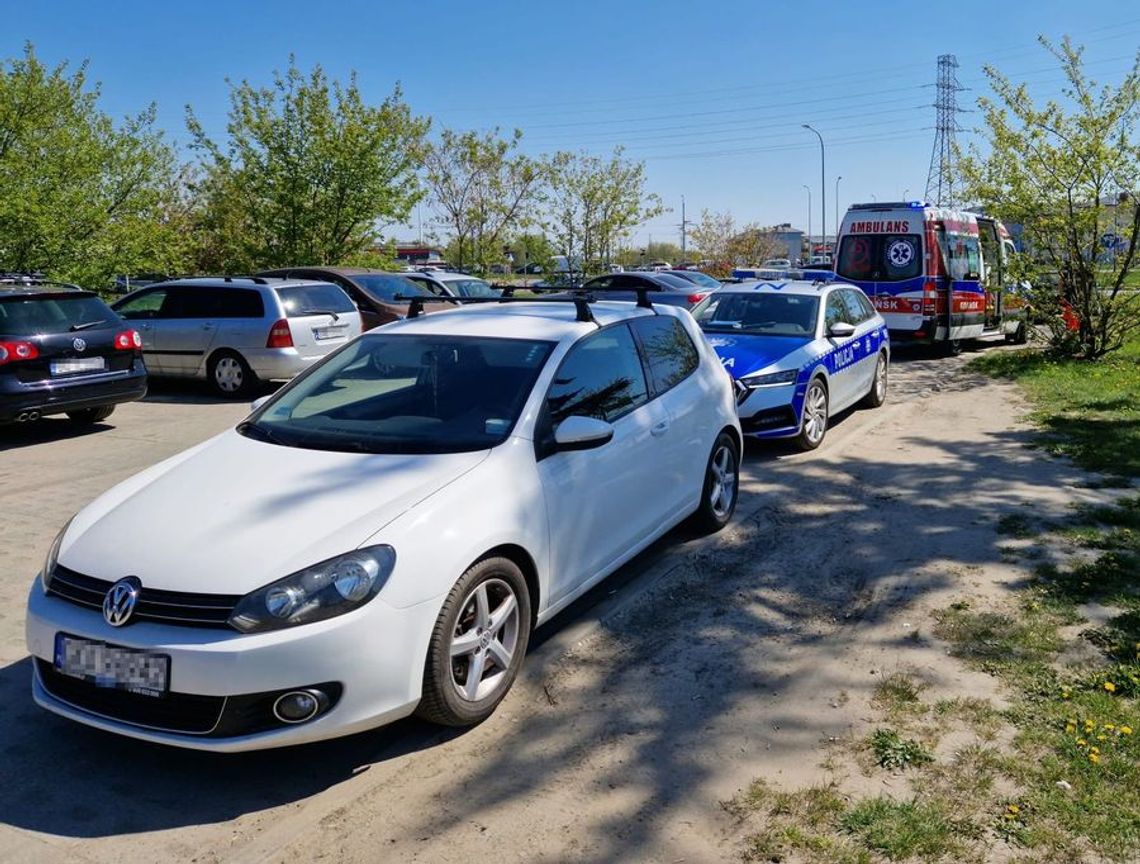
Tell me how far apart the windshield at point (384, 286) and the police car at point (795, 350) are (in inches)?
265

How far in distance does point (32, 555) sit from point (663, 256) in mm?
88240

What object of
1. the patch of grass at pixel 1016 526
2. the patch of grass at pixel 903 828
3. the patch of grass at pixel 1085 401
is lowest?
the patch of grass at pixel 903 828

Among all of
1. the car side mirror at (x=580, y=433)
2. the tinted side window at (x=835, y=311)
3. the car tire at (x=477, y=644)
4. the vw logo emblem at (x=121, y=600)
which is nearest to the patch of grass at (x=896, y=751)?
Answer: the car tire at (x=477, y=644)

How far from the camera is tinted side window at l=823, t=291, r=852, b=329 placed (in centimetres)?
988

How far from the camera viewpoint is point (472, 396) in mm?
4562

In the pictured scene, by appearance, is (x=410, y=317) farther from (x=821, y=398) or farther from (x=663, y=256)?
(x=663, y=256)

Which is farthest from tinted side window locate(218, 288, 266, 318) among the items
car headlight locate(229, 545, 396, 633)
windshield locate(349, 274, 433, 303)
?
car headlight locate(229, 545, 396, 633)

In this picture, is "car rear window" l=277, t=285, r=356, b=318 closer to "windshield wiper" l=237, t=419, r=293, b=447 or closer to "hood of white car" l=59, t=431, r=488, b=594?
"windshield wiper" l=237, t=419, r=293, b=447

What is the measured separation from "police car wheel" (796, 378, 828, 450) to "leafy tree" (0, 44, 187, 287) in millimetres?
12704

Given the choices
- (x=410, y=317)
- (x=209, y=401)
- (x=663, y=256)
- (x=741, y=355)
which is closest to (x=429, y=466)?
(x=410, y=317)

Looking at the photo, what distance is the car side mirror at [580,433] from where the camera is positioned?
429 centimetres

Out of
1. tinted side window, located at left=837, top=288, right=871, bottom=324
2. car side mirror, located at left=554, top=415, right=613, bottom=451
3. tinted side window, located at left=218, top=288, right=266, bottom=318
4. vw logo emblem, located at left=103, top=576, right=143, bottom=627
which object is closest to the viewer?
vw logo emblem, located at left=103, top=576, right=143, bottom=627

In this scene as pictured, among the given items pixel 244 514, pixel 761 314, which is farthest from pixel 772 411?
pixel 244 514

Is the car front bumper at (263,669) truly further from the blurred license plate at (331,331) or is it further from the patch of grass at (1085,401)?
the blurred license plate at (331,331)
